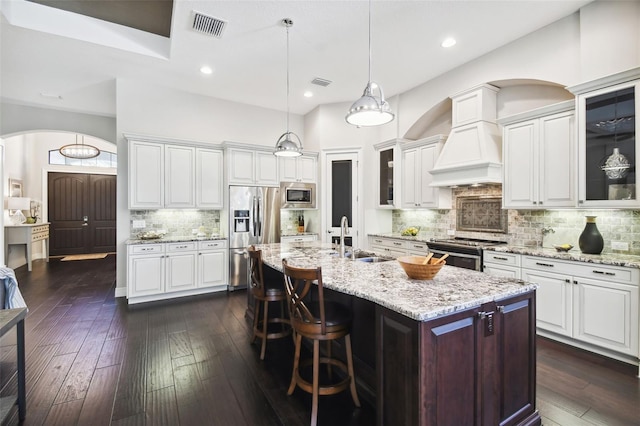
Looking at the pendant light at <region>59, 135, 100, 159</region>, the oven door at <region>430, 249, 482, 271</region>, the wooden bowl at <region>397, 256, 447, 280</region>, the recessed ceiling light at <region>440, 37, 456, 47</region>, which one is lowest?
the oven door at <region>430, 249, 482, 271</region>

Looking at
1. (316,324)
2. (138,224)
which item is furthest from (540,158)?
(138,224)

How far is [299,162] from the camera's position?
19.5 feet

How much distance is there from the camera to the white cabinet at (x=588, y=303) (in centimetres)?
260

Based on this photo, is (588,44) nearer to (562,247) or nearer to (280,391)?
(562,247)

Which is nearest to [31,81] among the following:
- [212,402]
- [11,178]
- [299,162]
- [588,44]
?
[11,178]

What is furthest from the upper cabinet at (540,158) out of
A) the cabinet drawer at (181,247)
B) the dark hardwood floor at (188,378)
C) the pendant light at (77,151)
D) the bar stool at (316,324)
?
the pendant light at (77,151)

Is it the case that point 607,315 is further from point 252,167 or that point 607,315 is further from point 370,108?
point 252,167

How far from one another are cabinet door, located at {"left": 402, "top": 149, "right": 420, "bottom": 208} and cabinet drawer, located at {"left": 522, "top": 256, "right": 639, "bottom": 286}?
2138 millimetres

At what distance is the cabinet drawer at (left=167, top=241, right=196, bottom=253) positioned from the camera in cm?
473

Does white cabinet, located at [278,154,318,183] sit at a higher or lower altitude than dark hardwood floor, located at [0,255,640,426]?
higher

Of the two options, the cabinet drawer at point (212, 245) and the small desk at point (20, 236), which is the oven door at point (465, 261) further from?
the small desk at point (20, 236)

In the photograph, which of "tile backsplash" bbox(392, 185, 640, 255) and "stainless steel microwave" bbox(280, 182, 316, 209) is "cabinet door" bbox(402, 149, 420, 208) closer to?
"tile backsplash" bbox(392, 185, 640, 255)

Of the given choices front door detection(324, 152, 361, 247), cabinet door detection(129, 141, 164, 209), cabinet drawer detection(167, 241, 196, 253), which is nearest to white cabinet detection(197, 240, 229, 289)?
cabinet drawer detection(167, 241, 196, 253)

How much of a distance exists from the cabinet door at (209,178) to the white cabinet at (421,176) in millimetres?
3343
